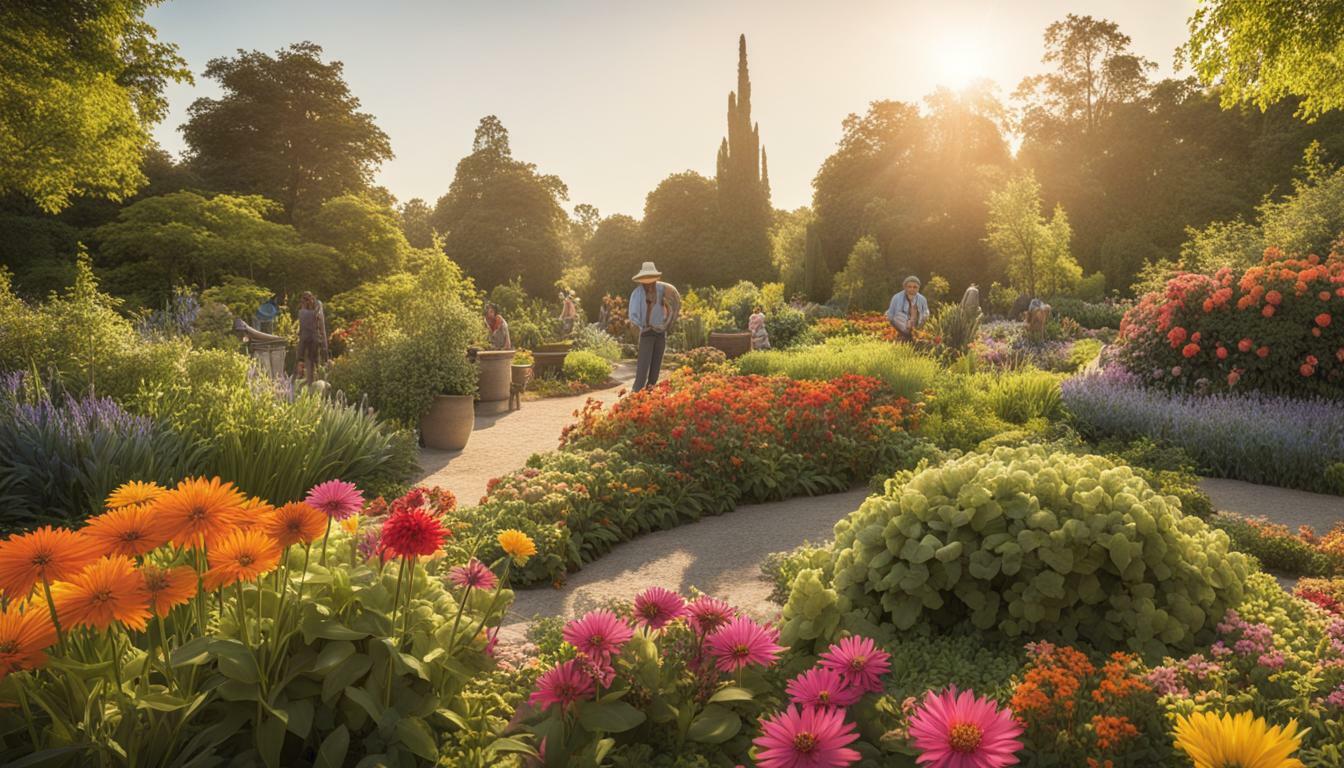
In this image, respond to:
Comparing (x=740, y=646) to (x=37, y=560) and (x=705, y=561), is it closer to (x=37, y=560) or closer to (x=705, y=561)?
(x=37, y=560)

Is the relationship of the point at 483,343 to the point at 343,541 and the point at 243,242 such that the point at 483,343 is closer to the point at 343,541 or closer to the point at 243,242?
the point at 343,541

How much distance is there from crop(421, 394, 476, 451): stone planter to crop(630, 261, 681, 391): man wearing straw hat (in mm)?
2351

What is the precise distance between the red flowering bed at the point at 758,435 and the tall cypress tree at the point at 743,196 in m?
32.9

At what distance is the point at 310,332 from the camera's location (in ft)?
42.4

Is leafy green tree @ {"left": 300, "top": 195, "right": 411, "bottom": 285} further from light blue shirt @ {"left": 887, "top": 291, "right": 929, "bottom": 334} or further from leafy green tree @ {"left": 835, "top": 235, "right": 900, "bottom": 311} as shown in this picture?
leafy green tree @ {"left": 835, "top": 235, "right": 900, "bottom": 311}

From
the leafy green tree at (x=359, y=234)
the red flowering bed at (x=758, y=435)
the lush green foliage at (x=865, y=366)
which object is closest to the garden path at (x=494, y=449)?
the red flowering bed at (x=758, y=435)

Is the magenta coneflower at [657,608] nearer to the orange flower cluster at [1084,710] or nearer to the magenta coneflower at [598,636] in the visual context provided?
the magenta coneflower at [598,636]

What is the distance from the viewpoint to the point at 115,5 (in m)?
14.8

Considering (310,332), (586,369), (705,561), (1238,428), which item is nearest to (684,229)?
(586,369)

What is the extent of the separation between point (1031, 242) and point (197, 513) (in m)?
28.4

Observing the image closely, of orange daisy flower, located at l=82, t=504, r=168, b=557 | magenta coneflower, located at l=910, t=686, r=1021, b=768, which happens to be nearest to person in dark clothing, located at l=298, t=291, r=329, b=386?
orange daisy flower, located at l=82, t=504, r=168, b=557

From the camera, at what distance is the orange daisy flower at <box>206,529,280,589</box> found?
155 centimetres

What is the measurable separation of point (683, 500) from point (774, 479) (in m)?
0.87

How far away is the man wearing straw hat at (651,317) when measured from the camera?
9.91 metres
